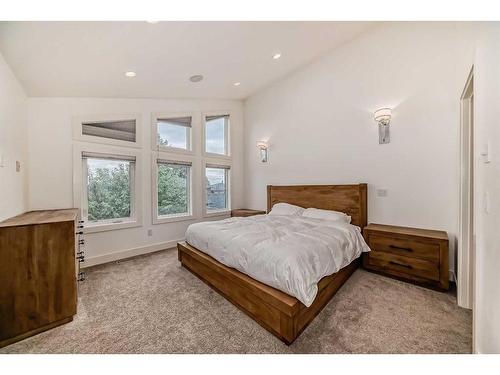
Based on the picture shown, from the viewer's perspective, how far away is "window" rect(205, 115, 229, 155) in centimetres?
458

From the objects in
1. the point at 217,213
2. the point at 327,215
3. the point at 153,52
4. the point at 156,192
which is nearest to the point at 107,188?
the point at 156,192

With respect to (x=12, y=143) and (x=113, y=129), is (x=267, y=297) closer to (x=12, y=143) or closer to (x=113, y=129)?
(x=12, y=143)

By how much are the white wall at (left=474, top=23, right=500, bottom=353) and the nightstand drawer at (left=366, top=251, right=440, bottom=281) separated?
107 centimetres

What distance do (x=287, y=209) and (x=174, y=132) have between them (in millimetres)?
2647

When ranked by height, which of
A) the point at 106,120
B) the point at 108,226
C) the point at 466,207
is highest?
the point at 106,120

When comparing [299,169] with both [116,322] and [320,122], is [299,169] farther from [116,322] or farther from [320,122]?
[116,322]

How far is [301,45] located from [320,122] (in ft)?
4.05

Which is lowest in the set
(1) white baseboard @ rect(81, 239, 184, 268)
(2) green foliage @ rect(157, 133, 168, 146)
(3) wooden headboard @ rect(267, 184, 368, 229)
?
(1) white baseboard @ rect(81, 239, 184, 268)

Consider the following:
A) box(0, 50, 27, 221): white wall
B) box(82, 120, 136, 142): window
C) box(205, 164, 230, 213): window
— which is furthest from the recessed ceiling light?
box(0, 50, 27, 221): white wall

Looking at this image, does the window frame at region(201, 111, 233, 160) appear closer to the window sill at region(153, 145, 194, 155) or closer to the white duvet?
the window sill at region(153, 145, 194, 155)

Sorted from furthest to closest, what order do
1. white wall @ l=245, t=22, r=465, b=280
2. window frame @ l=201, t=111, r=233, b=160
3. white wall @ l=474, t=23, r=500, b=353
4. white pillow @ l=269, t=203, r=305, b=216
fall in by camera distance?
window frame @ l=201, t=111, r=233, b=160 → white pillow @ l=269, t=203, r=305, b=216 → white wall @ l=245, t=22, r=465, b=280 → white wall @ l=474, t=23, r=500, b=353

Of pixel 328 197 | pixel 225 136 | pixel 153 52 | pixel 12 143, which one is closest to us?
pixel 12 143

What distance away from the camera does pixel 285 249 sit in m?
1.79

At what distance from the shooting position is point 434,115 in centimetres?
256
